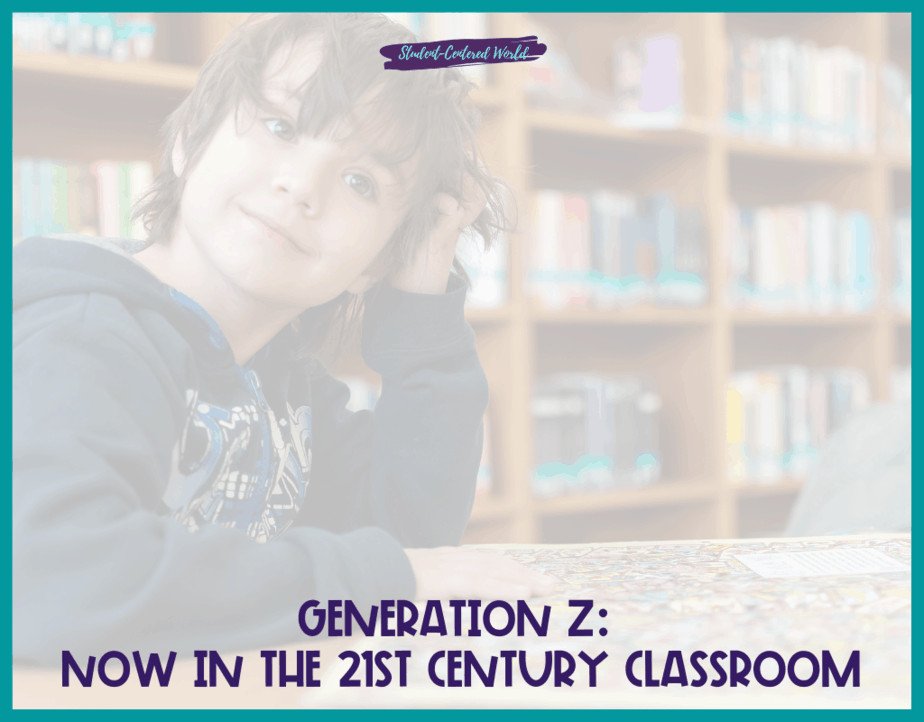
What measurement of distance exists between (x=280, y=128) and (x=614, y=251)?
129 cm

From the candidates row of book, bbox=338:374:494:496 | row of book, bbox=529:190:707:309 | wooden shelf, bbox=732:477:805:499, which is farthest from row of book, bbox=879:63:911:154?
row of book, bbox=338:374:494:496

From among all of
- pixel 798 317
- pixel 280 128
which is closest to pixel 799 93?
pixel 798 317

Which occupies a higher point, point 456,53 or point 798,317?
point 798,317

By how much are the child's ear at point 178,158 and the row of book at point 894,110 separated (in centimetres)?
211

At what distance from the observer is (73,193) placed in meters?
1.19

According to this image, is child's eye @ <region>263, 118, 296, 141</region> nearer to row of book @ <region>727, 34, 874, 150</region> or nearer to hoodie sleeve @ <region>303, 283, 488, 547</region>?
hoodie sleeve @ <region>303, 283, 488, 547</region>

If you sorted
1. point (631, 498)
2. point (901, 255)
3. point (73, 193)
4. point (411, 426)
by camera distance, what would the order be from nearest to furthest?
point (411, 426)
point (73, 193)
point (631, 498)
point (901, 255)

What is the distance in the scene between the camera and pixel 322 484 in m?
0.62

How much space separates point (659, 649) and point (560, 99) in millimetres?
1428

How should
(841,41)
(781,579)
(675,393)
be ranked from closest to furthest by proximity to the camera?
1. (781,579)
2. (675,393)
3. (841,41)

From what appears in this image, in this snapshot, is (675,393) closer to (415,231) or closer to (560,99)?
(560,99)

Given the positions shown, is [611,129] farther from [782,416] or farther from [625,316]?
[782,416]

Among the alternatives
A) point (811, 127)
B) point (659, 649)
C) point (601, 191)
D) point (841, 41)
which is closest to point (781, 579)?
point (659, 649)

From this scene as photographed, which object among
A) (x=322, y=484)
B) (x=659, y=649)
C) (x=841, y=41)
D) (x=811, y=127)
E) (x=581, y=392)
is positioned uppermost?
(x=841, y=41)
